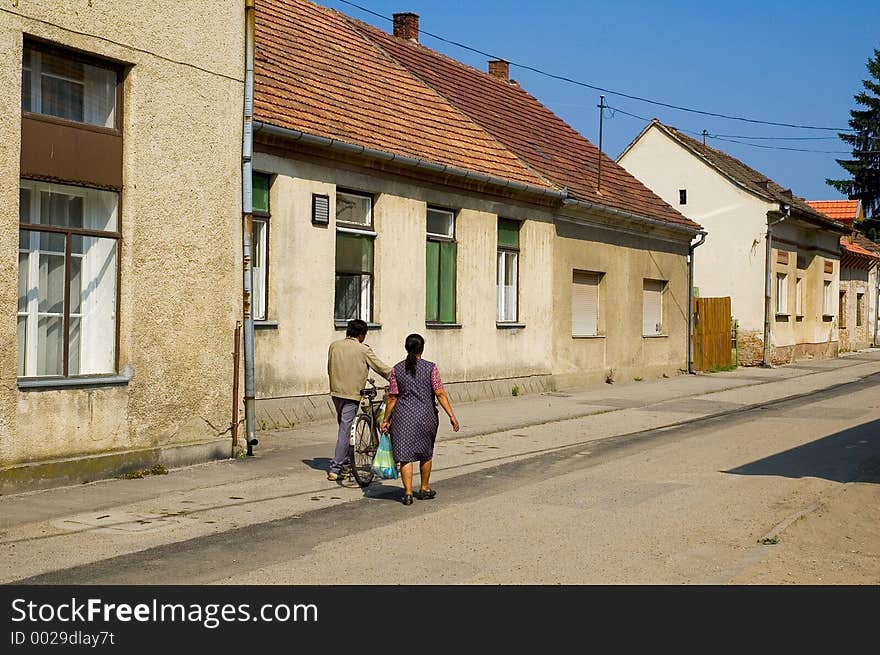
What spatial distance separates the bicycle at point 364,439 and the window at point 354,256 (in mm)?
5975

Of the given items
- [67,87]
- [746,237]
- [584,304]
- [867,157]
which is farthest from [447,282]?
[867,157]

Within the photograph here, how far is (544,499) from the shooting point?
421 inches

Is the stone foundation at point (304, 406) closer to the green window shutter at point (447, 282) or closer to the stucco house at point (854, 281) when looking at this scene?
the green window shutter at point (447, 282)

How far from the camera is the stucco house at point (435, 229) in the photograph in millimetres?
16438

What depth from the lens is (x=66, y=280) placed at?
1162 centimetres

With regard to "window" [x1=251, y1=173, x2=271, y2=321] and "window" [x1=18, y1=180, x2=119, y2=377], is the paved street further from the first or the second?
"window" [x1=251, y1=173, x2=271, y2=321]

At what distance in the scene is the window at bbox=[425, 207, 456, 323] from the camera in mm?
19938

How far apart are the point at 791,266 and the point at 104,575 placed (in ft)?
115

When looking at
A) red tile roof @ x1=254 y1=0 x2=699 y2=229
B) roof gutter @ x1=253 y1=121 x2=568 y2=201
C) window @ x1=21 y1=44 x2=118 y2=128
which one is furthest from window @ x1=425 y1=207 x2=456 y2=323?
window @ x1=21 y1=44 x2=118 y2=128

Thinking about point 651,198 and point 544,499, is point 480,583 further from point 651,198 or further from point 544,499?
point 651,198

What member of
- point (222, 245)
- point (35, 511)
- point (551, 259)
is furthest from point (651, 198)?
point (35, 511)

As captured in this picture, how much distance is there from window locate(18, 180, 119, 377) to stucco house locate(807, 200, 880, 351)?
39770 mm

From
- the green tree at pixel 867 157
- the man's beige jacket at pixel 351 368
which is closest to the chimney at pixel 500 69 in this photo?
the man's beige jacket at pixel 351 368

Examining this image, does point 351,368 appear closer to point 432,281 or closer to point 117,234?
point 117,234
